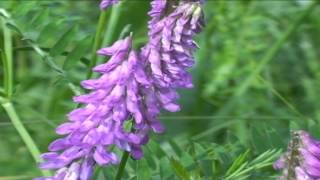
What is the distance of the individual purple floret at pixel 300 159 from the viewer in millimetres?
1064

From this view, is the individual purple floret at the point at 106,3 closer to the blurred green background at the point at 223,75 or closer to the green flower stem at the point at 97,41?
the green flower stem at the point at 97,41

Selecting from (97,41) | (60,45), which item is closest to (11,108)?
(60,45)

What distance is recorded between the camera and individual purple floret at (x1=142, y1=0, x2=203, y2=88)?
107cm

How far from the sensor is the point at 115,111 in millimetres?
1076

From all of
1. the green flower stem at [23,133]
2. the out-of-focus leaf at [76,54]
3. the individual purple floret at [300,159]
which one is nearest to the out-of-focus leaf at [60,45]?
the out-of-focus leaf at [76,54]

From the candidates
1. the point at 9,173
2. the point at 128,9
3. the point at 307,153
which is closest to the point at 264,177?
the point at 307,153

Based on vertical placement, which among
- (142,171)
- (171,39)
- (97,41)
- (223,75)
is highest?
(171,39)

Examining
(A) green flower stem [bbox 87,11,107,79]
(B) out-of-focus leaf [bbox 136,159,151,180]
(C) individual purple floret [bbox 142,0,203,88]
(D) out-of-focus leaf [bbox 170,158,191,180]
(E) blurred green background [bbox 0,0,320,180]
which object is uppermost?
(C) individual purple floret [bbox 142,0,203,88]

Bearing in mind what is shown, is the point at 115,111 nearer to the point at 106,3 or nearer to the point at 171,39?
the point at 171,39

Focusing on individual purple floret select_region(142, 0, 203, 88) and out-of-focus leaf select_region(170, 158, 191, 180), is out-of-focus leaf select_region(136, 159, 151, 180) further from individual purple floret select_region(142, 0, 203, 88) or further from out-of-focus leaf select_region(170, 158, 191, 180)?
individual purple floret select_region(142, 0, 203, 88)

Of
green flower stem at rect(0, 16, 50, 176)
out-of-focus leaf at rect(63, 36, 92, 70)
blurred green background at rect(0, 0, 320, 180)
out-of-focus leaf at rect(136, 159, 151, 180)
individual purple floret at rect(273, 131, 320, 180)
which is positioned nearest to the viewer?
individual purple floret at rect(273, 131, 320, 180)

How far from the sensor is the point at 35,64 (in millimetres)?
3195

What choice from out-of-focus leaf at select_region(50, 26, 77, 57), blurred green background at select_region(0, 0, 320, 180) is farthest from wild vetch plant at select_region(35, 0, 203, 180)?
blurred green background at select_region(0, 0, 320, 180)

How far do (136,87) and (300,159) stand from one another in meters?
0.25
